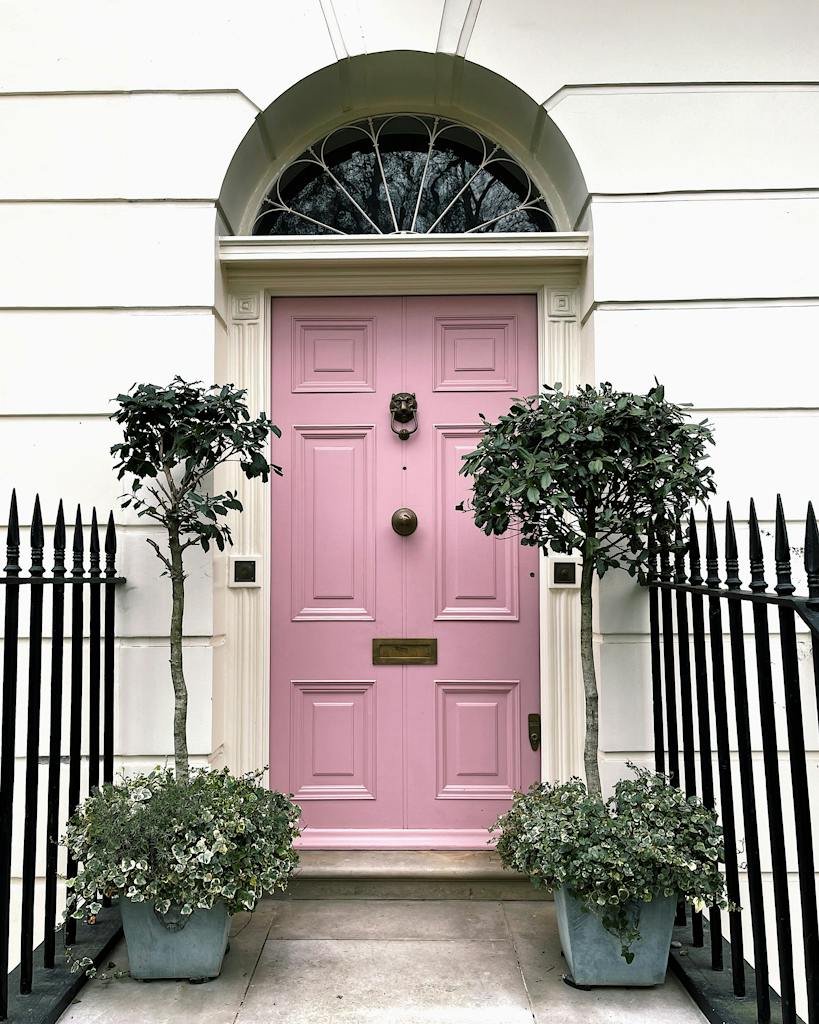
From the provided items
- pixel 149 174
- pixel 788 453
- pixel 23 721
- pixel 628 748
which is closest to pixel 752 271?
pixel 788 453

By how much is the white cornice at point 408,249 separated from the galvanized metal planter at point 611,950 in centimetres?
284

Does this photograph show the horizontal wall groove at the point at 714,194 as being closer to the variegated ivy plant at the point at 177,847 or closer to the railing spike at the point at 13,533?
the railing spike at the point at 13,533

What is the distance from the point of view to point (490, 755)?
402 centimetres

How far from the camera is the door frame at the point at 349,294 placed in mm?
3957

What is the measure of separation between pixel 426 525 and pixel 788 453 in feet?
5.64

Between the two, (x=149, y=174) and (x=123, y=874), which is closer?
(x=123, y=874)

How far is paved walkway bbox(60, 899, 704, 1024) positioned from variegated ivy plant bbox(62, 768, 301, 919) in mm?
322

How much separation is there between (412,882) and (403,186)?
343 centimetres

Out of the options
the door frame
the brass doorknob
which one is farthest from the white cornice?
the brass doorknob

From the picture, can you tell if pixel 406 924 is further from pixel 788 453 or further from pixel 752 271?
pixel 752 271

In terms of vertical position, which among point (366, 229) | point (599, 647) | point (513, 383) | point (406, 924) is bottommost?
point (406, 924)

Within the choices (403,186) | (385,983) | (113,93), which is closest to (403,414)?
(403,186)

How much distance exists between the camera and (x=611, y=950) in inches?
115

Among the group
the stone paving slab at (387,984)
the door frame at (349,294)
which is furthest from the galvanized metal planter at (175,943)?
the door frame at (349,294)
